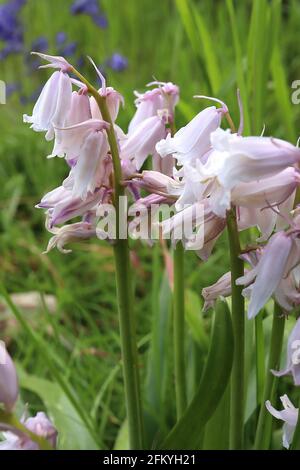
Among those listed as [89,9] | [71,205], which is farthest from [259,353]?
[89,9]

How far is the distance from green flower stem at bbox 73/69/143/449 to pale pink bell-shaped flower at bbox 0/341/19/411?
0.14 m

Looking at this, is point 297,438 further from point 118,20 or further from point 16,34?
point 118,20

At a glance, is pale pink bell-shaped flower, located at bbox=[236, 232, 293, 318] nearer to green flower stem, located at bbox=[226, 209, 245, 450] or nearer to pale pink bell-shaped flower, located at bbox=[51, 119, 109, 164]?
green flower stem, located at bbox=[226, 209, 245, 450]

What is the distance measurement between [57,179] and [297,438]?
170 centimetres

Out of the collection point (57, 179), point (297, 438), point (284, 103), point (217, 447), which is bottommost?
point (217, 447)

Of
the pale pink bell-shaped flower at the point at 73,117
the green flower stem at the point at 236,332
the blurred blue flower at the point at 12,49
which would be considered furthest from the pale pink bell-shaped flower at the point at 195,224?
the blurred blue flower at the point at 12,49

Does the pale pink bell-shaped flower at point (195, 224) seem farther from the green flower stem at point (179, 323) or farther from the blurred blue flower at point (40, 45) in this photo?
the blurred blue flower at point (40, 45)

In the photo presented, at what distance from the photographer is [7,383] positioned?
630 millimetres

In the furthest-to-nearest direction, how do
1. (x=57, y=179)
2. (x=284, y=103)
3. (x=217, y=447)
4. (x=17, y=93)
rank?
(x=17, y=93), (x=57, y=179), (x=284, y=103), (x=217, y=447)

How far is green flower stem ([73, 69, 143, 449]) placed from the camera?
684mm

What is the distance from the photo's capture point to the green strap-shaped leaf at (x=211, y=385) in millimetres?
674

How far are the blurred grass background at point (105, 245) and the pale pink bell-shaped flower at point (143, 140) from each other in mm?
254

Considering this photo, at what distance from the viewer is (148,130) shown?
761mm

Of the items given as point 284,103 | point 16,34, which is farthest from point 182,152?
point 16,34
